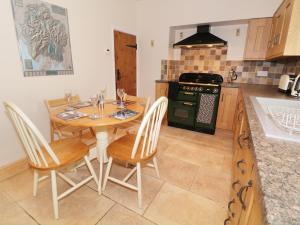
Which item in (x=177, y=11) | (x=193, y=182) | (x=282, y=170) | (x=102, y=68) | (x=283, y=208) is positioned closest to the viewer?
(x=283, y=208)

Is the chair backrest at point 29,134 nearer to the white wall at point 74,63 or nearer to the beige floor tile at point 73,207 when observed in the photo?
the beige floor tile at point 73,207

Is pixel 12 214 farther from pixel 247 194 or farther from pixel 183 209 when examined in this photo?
pixel 247 194

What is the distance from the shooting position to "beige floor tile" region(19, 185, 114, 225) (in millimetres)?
1317

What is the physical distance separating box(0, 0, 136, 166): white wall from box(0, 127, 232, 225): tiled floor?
66 cm

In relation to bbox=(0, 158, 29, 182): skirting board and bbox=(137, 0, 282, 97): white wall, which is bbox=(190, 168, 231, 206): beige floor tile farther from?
bbox=(137, 0, 282, 97): white wall

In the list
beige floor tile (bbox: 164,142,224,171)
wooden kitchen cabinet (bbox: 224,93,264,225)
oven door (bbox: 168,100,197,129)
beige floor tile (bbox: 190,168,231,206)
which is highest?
wooden kitchen cabinet (bbox: 224,93,264,225)

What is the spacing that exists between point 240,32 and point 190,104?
1.65 metres

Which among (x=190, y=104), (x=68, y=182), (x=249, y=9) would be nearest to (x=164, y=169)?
(x=68, y=182)

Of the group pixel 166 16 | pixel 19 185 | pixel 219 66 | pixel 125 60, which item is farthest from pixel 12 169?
pixel 219 66

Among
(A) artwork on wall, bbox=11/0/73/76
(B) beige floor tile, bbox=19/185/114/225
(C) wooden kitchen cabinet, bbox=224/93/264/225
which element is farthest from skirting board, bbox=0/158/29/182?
(C) wooden kitchen cabinet, bbox=224/93/264/225

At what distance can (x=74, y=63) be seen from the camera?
2.52 metres

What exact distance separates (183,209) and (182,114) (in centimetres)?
199

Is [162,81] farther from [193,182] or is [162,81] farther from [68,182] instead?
[68,182]

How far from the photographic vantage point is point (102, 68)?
3.04 m
